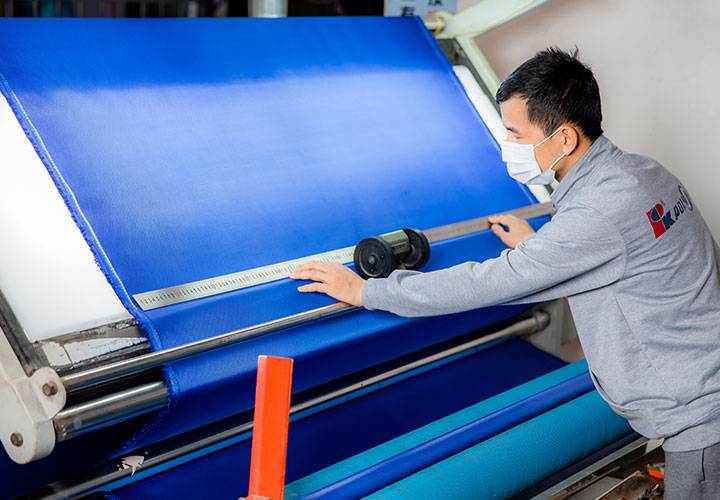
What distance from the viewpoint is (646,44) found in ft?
7.62

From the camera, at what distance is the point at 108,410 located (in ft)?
4.30

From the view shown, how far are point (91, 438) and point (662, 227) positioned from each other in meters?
1.02

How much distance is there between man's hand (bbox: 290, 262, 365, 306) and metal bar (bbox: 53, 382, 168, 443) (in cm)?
34

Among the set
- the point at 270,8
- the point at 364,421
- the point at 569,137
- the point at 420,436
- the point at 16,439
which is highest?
the point at 270,8

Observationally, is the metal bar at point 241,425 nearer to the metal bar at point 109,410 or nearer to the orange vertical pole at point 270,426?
the metal bar at point 109,410

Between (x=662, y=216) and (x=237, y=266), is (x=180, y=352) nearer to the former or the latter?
(x=237, y=266)

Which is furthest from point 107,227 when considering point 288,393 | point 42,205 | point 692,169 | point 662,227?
point 692,169

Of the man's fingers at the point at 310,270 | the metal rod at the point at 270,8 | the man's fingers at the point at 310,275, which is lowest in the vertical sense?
the man's fingers at the point at 310,275

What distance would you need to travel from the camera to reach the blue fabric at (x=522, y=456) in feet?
4.73

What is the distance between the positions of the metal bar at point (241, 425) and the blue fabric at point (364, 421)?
0.03 meters

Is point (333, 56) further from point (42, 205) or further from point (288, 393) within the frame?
point (288, 393)

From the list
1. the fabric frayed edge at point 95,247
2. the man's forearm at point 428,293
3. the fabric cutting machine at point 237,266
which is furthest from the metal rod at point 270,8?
the man's forearm at point 428,293

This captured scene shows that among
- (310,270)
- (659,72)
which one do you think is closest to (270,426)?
(310,270)

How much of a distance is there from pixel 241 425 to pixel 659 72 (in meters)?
1.38
